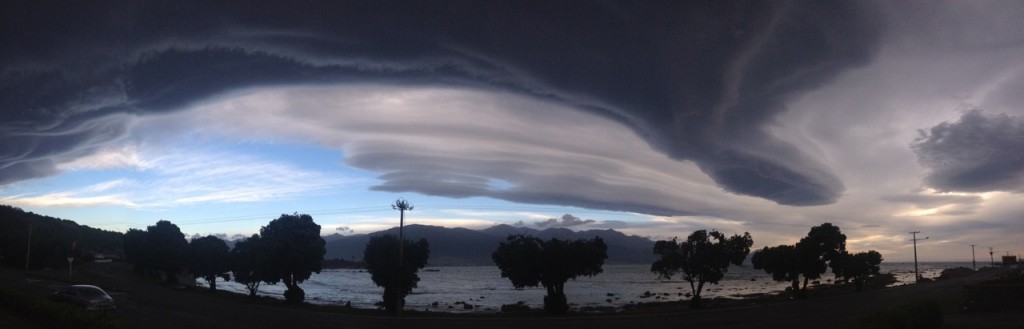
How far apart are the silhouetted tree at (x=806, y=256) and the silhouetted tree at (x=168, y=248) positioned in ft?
288

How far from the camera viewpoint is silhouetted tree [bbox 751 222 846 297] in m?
80.2

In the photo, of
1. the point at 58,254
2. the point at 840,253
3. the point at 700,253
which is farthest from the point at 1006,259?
the point at 58,254

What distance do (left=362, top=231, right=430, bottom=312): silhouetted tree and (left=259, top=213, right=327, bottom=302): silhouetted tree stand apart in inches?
426

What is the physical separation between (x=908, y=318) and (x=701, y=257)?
42.7 metres

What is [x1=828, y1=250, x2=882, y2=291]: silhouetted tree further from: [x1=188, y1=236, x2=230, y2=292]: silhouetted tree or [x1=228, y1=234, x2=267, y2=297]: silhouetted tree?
[x1=188, y1=236, x2=230, y2=292]: silhouetted tree

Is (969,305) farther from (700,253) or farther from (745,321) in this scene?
(700,253)

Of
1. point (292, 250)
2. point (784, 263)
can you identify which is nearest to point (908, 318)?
point (292, 250)

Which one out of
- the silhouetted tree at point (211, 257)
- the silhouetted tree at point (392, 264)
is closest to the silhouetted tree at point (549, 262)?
the silhouetted tree at point (392, 264)

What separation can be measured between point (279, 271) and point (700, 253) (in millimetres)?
44006

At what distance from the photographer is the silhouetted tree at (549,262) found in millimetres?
58500

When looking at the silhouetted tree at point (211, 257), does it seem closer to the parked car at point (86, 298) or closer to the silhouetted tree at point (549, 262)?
the silhouetted tree at point (549, 262)

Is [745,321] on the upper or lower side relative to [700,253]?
lower

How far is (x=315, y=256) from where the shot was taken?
71.4 meters

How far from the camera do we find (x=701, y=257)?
214ft
